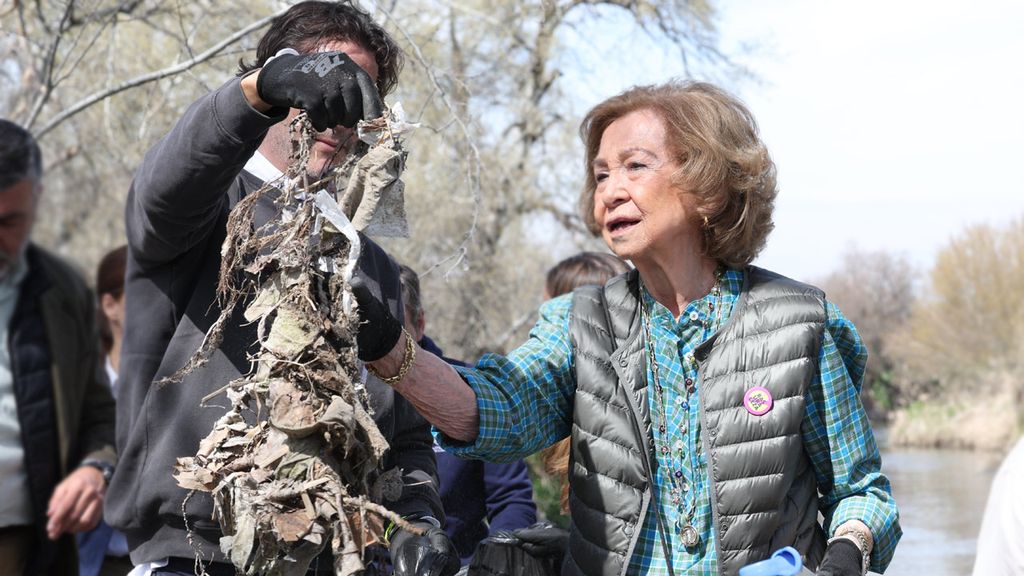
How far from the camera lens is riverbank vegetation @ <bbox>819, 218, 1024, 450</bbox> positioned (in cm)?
2469

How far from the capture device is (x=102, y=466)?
150 inches

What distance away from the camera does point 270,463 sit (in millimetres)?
2141

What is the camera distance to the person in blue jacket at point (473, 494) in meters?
4.18

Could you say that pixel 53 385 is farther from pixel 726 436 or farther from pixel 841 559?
pixel 841 559

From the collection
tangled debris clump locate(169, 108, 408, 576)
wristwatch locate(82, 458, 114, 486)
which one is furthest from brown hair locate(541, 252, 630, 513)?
tangled debris clump locate(169, 108, 408, 576)

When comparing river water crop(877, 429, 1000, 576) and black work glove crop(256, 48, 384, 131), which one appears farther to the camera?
river water crop(877, 429, 1000, 576)

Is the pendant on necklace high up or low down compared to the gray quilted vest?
down

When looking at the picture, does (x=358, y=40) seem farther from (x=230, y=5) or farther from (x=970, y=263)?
(x=970, y=263)

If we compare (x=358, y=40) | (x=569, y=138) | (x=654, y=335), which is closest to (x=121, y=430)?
(x=358, y=40)

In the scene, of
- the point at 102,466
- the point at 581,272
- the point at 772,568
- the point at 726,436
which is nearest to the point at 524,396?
the point at 726,436

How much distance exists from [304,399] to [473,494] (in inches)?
87.2

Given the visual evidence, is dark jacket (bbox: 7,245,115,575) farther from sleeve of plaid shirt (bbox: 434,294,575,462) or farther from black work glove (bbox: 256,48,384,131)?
black work glove (bbox: 256,48,384,131)

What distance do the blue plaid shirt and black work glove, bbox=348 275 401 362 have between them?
1.22ft

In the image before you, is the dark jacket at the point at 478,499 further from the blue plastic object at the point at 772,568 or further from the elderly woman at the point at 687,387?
the blue plastic object at the point at 772,568
